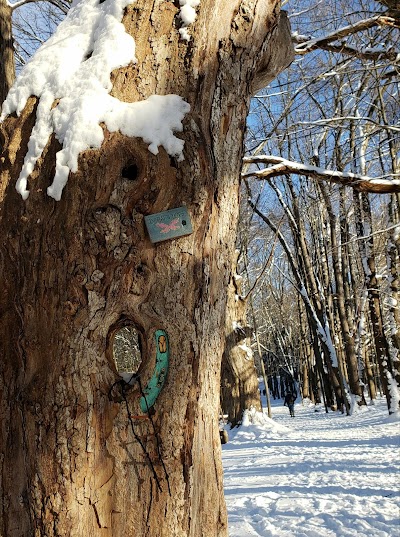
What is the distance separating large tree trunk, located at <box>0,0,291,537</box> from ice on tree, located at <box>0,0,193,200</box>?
5 centimetres

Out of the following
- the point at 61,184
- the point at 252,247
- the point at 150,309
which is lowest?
the point at 150,309

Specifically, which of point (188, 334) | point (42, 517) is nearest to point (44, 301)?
→ point (188, 334)

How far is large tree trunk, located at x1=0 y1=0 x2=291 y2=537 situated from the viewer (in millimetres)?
1715

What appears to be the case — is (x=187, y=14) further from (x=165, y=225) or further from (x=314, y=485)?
(x=314, y=485)

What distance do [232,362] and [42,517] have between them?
470 inches

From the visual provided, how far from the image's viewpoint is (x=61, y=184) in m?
1.86

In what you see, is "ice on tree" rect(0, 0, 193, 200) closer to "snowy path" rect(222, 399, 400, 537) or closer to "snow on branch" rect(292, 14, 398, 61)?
"snow on branch" rect(292, 14, 398, 61)

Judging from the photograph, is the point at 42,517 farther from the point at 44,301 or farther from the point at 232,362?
the point at 232,362

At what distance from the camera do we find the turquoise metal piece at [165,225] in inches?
72.3

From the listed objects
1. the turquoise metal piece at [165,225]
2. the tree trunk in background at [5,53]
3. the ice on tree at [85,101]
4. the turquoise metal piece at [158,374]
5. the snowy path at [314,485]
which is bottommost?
the snowy path at [314,485]

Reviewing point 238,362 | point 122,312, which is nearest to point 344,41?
point 122,312

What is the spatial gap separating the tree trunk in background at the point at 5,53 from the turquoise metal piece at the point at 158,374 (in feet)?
10.1

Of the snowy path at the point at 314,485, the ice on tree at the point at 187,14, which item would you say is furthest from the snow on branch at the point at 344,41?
the snowy path at the point at 314,485

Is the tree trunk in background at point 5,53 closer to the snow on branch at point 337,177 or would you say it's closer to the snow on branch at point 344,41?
the snow on branch at point 337,177
